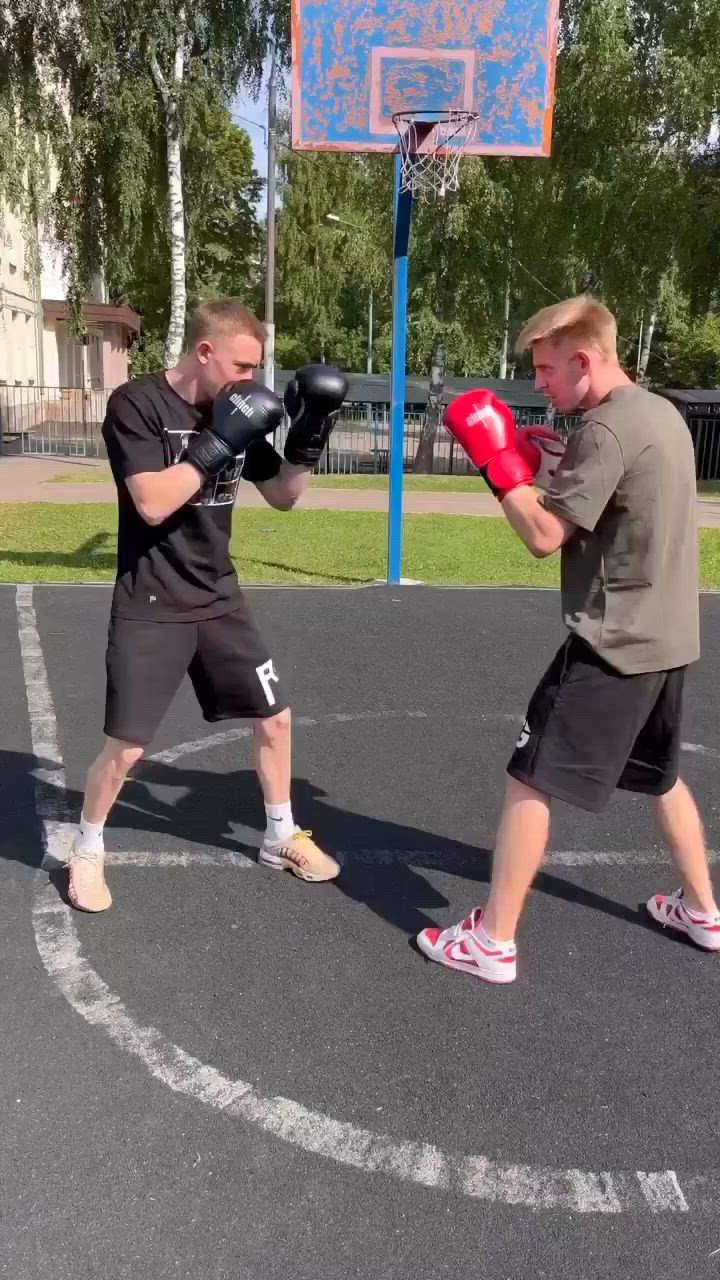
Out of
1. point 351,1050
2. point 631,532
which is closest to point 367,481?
point 631,532

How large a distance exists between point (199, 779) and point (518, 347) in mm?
2455

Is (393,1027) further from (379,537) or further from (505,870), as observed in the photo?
(379,537)

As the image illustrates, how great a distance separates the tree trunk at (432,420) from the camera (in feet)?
75.9

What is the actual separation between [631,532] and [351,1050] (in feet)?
4.83

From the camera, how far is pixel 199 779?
4395mm

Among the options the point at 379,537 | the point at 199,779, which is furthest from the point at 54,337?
the point at 199,779

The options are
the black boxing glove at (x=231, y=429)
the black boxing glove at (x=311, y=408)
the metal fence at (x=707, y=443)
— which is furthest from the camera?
the metal fence at (x=707, y=443)

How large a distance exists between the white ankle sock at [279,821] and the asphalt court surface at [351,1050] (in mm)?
158

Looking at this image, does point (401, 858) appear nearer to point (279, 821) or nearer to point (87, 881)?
point (279, 821)

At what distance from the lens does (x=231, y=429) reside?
288cm

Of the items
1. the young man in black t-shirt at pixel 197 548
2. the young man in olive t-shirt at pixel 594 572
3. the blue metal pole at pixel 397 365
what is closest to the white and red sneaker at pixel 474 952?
the young man in olive t-shirt at pixel 594 572

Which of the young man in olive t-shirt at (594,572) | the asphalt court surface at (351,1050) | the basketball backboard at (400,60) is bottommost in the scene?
the asphalt court surface at (351,1050)

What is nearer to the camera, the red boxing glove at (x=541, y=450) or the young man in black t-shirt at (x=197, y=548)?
the red boxing glove at (x=541, y=450)

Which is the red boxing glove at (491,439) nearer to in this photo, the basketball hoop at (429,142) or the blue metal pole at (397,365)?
the blue metal pole at (397,365)
